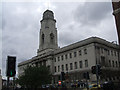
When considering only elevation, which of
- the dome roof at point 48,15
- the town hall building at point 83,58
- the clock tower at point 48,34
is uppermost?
the dome roof at point 48,15

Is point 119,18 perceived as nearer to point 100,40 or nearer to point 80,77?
point 100,40

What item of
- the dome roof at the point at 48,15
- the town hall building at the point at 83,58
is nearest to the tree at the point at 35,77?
the town hall building at the point at 83,58

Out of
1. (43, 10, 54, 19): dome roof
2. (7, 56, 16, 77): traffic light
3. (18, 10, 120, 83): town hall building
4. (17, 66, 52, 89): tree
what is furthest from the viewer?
(43, 10, 54, 19): dome roof

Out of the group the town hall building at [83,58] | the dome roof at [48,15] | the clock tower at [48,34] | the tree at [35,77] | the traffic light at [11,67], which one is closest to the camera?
the traffic light at [11,67]

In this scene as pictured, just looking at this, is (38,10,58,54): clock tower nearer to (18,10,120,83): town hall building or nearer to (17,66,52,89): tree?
(18,10,120,83): town hall building

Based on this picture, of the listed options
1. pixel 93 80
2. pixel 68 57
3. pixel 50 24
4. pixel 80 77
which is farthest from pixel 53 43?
pixel 93 80

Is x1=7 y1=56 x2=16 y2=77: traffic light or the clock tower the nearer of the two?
x1=7 y1=56 x2=16 y2=77: traffic light

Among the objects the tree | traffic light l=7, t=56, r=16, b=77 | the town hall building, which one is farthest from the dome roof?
traffic light l=7, t=56, r=16, b=77

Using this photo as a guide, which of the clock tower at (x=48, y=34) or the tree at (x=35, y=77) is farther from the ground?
the clock tower at (x=48, y=34)

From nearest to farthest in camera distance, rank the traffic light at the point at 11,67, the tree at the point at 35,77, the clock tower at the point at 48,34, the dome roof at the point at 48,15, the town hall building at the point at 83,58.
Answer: the traffic light at the point at 11,67 → the tree at the point at 35,77 → the town hall building at the point at 83,58 → the clock tower at the point at 48,34 → the dome roof at the point at 48,15

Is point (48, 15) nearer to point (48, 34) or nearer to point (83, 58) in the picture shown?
point (48, 34)

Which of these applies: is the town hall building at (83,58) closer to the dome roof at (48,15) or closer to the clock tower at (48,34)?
the clock tower at (48,34)

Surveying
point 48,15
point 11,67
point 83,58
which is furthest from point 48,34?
point 11,67

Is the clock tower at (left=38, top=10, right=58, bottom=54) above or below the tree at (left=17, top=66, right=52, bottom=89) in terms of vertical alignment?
above
